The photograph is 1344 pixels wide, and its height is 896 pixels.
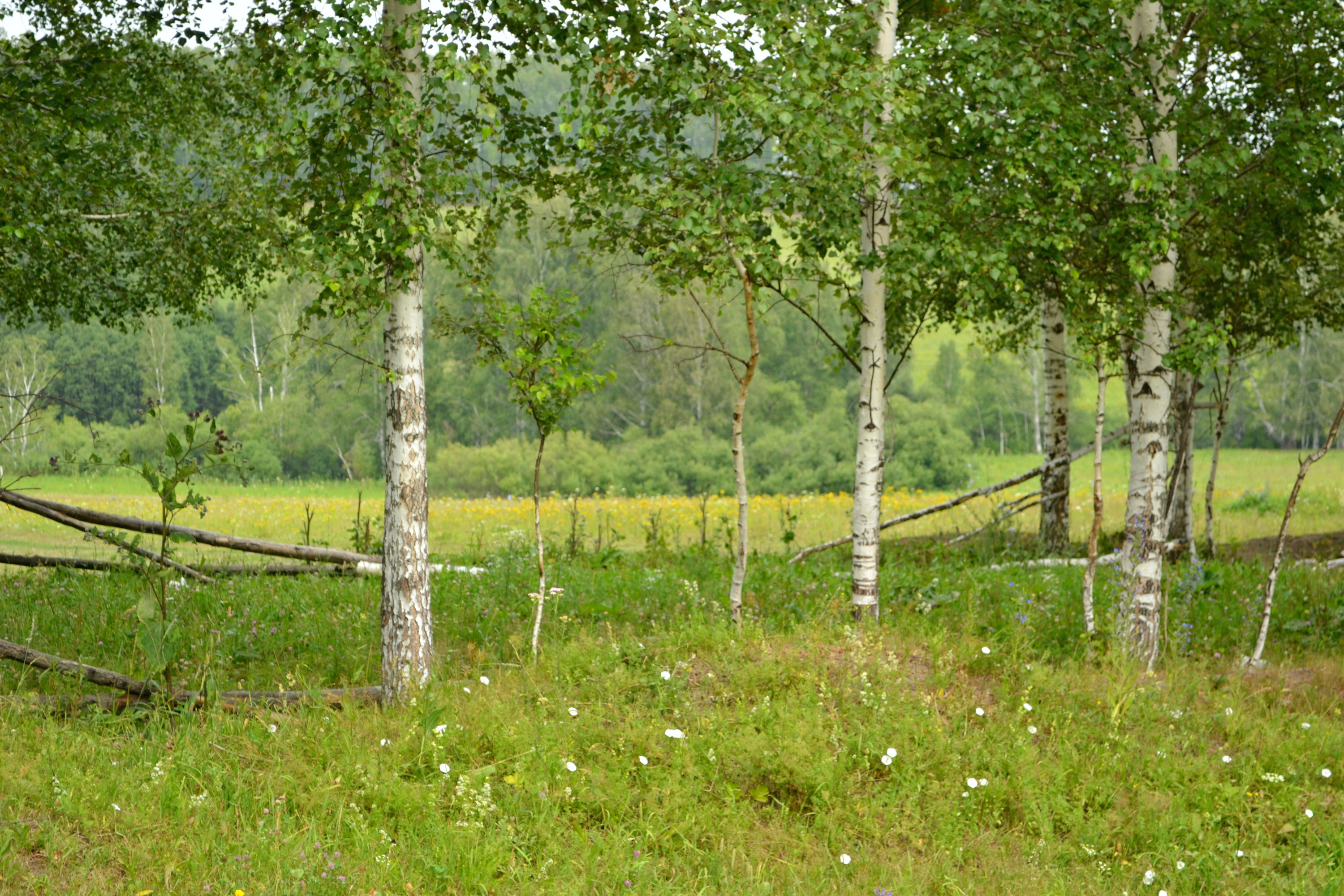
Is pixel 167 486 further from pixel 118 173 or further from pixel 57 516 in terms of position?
pixel 118 173

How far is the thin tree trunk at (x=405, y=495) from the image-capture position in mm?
6438

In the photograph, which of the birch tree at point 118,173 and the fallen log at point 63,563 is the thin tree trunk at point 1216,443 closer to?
the birch tree at point 118,173


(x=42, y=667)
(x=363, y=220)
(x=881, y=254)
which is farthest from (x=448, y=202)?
(x=42, y=667)

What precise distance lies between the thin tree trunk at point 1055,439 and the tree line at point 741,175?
64.0 inches

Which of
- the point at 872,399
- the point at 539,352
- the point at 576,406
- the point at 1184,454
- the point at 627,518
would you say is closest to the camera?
the point at 539,352

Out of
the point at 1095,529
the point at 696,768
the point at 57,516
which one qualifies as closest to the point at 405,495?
the point at 696,768

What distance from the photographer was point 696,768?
5676 millimetres

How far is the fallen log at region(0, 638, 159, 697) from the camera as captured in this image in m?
6.32

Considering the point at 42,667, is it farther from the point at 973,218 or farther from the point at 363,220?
the point at 973,218

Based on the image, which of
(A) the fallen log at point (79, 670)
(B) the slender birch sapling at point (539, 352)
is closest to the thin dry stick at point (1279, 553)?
(B) the slender birch sapling at point (539, 352)

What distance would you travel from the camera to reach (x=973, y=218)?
346 inches

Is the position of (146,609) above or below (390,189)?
below

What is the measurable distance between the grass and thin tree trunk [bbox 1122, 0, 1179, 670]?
4.50 m

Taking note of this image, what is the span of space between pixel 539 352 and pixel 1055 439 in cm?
846
